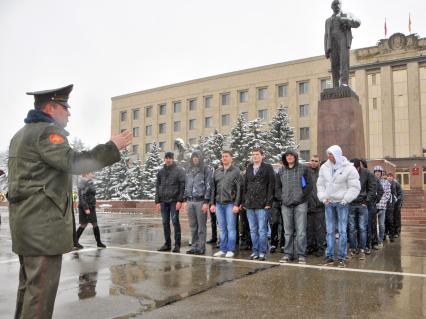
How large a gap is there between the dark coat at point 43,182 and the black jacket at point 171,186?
5.65 m

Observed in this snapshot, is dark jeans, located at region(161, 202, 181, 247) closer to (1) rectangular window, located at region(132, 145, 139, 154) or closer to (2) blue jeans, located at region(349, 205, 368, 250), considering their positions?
(2) blue jeans, located at region(349, 205, 368, 250)

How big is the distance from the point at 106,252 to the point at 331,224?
4529mm

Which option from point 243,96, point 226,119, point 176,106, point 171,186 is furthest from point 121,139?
point 176,106

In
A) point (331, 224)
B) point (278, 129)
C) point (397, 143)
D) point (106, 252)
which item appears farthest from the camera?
point (397, 143)

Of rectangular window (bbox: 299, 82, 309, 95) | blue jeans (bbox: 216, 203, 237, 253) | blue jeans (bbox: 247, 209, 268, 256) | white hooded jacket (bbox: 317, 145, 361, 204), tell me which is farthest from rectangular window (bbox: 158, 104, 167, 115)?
white hooded jacket (bbox: 317, 145, 361, 204)

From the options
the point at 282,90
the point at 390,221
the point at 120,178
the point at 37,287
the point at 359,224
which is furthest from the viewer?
the point at 282,90

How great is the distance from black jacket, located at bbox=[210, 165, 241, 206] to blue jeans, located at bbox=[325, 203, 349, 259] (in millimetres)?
1713

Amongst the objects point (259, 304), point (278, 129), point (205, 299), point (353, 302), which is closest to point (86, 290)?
point (205, 299)

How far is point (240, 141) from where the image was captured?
126 ft

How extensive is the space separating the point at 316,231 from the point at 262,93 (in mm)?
51514

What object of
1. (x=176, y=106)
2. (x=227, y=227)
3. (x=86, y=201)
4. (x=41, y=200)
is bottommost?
(x=227, y=227)

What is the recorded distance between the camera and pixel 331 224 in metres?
7.38

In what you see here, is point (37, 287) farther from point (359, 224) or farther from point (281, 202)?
point (359, 224)

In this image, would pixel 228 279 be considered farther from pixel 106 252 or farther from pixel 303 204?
pixel 106 252
